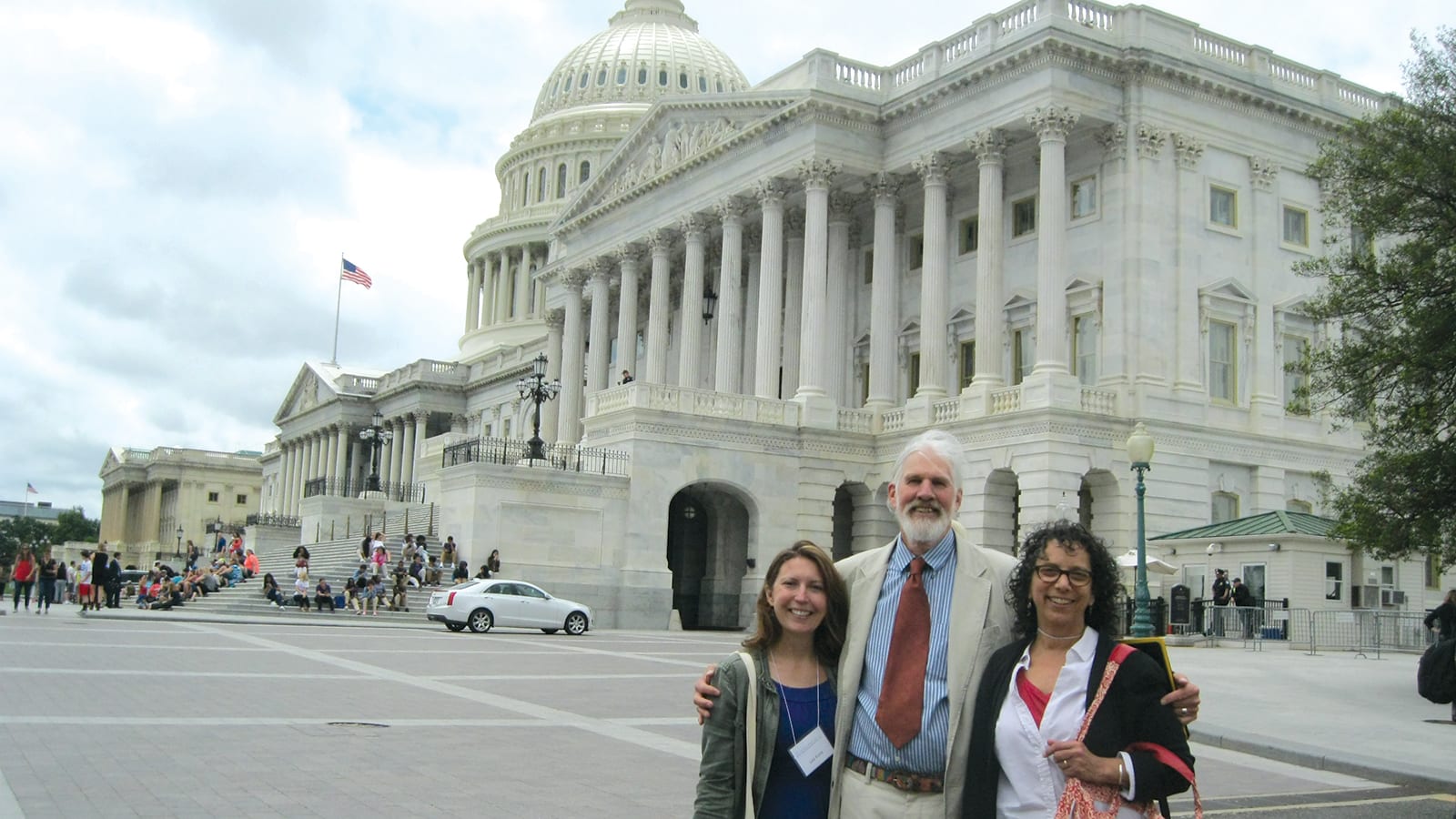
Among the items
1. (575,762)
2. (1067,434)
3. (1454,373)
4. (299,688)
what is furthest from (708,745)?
(1067,434)

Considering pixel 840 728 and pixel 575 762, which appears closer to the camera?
pixel 840 728

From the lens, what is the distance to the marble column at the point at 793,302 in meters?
54.7

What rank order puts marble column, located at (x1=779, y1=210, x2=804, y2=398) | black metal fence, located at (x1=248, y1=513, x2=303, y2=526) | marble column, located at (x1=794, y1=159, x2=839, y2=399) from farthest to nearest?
black metal fence, located at (x1=248, y1=513, x2=303, y2=526)
marble column, located at (x1=779, y1=210, x2=804, y2=398)
marble column, located at (x1=794, y1=159, x2=839, y2=399)

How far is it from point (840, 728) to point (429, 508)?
160 feet

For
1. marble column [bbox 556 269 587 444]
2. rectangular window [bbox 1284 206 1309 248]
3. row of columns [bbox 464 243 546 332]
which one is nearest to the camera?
rectangular window [bbox 1284 206 1309 248]

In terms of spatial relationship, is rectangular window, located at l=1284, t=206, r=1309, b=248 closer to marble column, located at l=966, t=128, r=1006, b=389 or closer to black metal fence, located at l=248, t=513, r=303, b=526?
marble column, located at l=966, t=128, r=1006, b=389

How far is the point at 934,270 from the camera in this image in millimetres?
A: 47844

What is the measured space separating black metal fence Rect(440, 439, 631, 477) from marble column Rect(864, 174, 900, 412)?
9664 millimetres

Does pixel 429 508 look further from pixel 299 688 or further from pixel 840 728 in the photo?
pixel 840 728

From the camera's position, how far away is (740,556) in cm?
4922

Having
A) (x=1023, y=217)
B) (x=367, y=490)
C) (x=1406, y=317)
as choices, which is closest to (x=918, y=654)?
(x=1406, y=317)

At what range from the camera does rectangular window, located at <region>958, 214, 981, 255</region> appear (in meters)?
50.1

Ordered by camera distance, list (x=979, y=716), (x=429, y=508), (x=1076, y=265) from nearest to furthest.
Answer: (x=979, y=716)
(x=1076, y=265)
(x=429, y=508)

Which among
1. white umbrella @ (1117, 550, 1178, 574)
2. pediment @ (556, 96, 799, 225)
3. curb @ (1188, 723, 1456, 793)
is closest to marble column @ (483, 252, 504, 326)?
pediment @ (556, 96, 799, 225)
